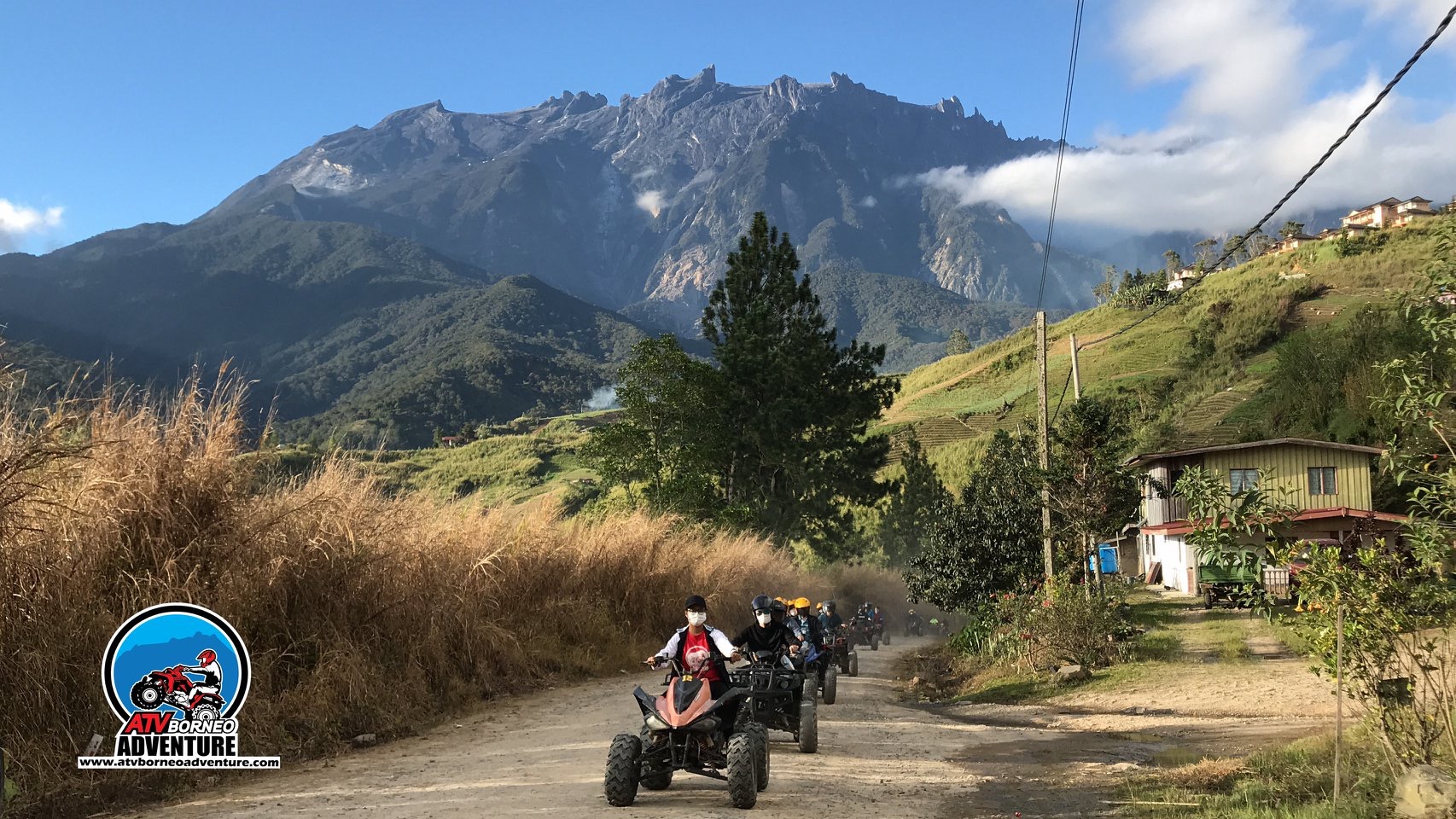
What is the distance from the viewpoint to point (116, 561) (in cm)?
991

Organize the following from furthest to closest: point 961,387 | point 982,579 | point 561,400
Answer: point 561,400, point 961,387, point 982,579

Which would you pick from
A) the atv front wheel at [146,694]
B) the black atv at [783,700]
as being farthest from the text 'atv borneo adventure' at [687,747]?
the atv front wheel at [146,694]

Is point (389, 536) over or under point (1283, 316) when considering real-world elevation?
under

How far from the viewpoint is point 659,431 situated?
40500 mm

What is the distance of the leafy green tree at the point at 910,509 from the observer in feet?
215

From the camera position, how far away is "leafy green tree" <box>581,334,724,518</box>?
39656mm

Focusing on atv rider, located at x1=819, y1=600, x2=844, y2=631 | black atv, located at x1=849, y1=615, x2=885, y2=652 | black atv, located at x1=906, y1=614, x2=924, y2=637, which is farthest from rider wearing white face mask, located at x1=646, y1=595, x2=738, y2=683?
black atv, located at x1=906, y1=614, x2=924, y2=637

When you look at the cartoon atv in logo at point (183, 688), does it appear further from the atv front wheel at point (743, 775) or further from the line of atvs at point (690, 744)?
the atv front wheel at point (743, 775)

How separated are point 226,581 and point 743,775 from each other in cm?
576

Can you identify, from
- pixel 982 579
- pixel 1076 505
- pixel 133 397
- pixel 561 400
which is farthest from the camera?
pixel 561 400

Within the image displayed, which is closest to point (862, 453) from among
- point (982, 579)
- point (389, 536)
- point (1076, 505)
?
point (982, 579)

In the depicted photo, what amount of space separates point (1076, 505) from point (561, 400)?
15011cm

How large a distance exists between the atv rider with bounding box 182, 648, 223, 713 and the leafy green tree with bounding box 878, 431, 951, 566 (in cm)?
5474

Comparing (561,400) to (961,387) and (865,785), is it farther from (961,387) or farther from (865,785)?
(865,785)
